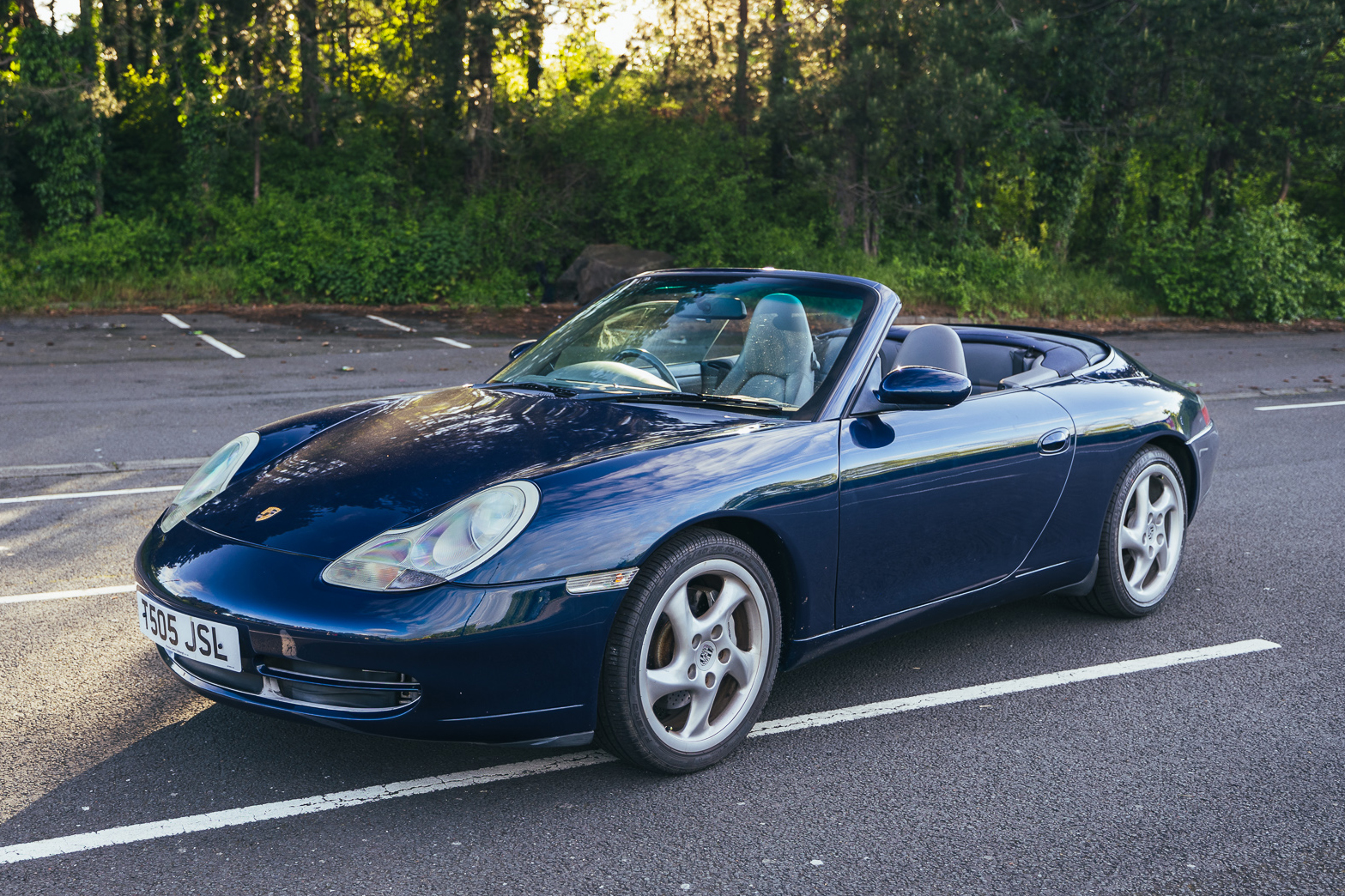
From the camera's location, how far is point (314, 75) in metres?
23.8

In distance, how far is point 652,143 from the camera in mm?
25094

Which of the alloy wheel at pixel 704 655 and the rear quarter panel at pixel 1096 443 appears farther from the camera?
the rear quarter panel at pixel 1096 443

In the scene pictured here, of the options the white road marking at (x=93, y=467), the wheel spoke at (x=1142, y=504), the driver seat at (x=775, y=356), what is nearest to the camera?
the driver seat at (x=775, y=356)

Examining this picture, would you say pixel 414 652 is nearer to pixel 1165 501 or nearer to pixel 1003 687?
pixel 1003 687

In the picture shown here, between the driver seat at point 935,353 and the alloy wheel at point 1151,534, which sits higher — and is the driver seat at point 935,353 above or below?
above

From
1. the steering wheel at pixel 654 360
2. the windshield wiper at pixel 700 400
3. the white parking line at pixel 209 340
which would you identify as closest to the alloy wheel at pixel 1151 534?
the windshield wiper at pixel 700 400

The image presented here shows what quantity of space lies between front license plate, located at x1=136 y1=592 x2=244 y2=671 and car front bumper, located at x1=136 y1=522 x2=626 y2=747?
0.09 ft

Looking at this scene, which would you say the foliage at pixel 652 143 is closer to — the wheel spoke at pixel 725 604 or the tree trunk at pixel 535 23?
the tree trunk at pixel 535 23

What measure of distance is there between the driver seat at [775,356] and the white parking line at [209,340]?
39.0ft

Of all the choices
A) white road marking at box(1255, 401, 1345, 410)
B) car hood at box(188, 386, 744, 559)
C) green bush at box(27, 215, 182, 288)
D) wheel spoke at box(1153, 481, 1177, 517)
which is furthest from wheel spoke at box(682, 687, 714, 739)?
green bush at box(27, 215, 182, 288)

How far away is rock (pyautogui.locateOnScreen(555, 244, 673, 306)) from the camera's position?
883 inches

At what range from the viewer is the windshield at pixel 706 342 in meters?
3.92

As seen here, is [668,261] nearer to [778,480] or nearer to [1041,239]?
[1041,239]

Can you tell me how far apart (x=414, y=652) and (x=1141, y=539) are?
316cm
